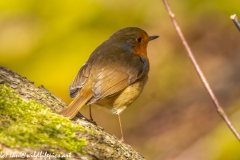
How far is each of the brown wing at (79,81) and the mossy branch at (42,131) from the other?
66 centimetres

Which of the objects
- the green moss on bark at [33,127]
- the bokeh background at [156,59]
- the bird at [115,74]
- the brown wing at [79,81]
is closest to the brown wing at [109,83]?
the bird at [115,74]

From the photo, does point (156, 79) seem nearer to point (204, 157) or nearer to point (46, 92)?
point (204, 157)

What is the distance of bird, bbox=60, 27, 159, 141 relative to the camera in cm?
478

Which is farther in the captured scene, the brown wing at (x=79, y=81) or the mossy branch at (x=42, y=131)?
the brown wing at (x=79, y=81)

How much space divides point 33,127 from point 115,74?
6.79ft

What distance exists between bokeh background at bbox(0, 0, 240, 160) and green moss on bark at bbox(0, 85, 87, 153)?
118 inches

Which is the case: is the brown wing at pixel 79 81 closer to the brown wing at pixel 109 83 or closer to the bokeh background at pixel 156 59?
the brown wing at pixel 109 83

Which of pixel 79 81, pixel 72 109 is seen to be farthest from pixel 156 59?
pixel 72 109

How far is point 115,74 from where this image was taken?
5227mm

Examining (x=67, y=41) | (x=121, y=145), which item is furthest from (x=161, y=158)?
(x=121, y=145)

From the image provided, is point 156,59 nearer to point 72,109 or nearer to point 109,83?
point 109,83

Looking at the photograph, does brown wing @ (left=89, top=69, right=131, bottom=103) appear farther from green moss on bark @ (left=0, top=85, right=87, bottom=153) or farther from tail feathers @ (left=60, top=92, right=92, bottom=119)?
green moss on bark @ (left=0, top=85, right=87, bottom=153)

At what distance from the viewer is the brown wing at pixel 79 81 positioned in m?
4.77

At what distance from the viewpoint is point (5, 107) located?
3.41m
